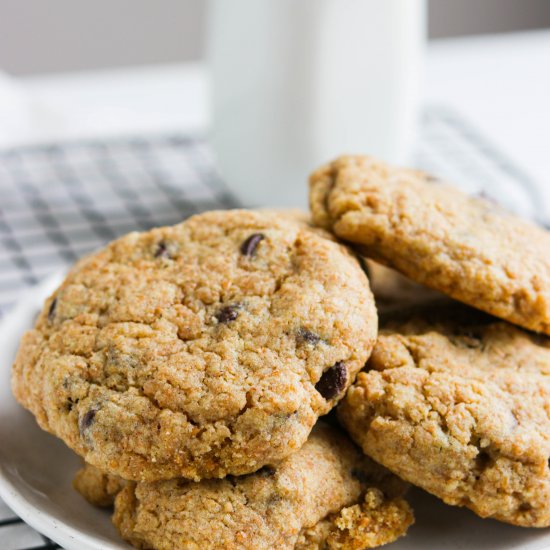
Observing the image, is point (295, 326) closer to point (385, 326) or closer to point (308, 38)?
point (385, 326)

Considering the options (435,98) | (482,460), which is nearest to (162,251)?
(482,460)

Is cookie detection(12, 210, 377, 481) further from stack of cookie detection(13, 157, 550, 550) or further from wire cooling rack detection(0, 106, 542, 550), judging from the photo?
wire cooling rack detection(0, 106, 542, 550)

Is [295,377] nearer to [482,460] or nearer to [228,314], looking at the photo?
[228,314]

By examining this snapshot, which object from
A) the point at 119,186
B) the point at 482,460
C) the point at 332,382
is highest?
the point at 332,382

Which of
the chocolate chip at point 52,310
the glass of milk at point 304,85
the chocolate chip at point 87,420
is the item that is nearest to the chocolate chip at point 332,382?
the chocolate chip at point 87,420

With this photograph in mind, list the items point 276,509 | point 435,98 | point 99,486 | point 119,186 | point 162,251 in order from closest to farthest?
point 276,509
point 99,486
point 162,251
point 119,186
point 435,98

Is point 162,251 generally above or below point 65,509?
above

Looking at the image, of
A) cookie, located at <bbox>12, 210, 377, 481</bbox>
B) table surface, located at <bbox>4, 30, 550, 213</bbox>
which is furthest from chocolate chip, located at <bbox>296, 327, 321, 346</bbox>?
table surface, located at <bbox>4, 30, 550, 213</bbox>
